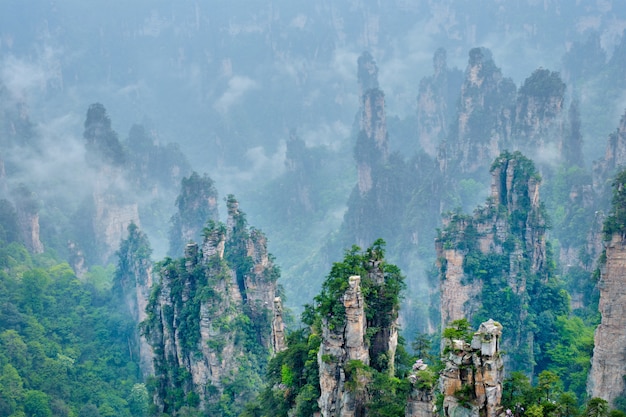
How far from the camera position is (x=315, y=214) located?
136 meters

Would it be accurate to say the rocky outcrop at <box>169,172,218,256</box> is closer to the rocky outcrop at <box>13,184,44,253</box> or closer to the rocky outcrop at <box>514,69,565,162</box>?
the rocky outcrop at <box>13,184,44,253</box>

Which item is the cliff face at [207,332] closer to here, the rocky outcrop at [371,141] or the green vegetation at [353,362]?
the green vegetation at [353,362]

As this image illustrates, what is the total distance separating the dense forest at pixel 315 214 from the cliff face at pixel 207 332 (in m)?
0.17

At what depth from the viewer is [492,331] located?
2773 cm

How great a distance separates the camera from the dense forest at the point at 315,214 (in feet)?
126

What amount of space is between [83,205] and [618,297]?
8572cm

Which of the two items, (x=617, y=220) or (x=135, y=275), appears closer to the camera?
(x=617, y=220)

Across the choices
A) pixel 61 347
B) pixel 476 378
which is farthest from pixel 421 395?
pixel 61 347

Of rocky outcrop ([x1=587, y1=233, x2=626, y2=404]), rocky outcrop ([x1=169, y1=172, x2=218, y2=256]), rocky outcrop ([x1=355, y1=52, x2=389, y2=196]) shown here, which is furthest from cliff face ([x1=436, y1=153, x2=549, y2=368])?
rocky outcrop ([x1=355, y1=52, x2=389, y2=196])

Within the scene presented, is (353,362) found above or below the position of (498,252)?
below

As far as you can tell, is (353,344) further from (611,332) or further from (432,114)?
(432,114)

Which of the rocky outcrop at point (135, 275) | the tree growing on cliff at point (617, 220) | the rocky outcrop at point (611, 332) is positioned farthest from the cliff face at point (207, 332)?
the tree growing on cliff at point (617, 220)

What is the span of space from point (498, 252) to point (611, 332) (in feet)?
56.0

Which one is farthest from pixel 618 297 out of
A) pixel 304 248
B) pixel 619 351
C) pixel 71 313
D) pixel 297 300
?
pixel 304 248
